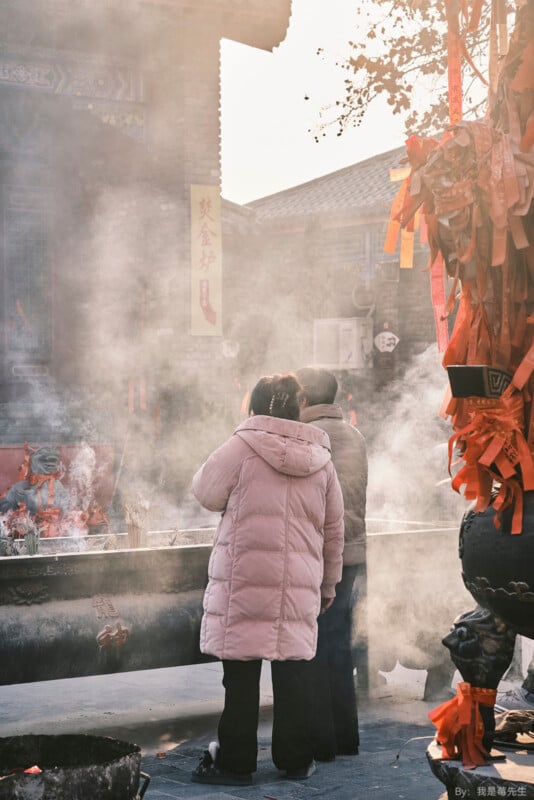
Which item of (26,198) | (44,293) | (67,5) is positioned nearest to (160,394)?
(44,293)

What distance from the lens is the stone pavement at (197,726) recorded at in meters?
4.58

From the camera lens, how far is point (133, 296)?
41.8 ft

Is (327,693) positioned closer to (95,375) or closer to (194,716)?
(194,716)

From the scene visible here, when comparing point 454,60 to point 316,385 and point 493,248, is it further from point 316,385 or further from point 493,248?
point 316,385

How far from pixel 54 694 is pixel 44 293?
644 centimetres

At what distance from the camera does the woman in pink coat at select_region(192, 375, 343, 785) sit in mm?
4461

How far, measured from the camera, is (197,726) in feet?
19.3

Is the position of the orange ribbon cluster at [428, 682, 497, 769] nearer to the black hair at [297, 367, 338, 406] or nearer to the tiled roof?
the black hair at [297, 367, 338, 406]

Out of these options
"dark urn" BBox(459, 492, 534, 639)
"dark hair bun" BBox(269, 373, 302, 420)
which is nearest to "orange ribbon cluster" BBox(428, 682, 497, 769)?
"dark urn" BBox(459, 492, 534, 639)

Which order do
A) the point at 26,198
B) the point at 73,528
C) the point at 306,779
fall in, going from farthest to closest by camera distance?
the point at 26,198 → the point at 73,528 → the point at 306,779

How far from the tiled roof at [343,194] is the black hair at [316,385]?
1517cm

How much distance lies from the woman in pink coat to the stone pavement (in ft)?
0.54

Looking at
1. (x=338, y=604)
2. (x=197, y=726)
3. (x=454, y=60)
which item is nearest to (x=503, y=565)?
(x=454, y=60)

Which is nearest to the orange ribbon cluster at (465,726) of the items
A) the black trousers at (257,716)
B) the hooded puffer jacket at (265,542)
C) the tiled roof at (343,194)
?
the hooded puffer jacket at (265,542)
